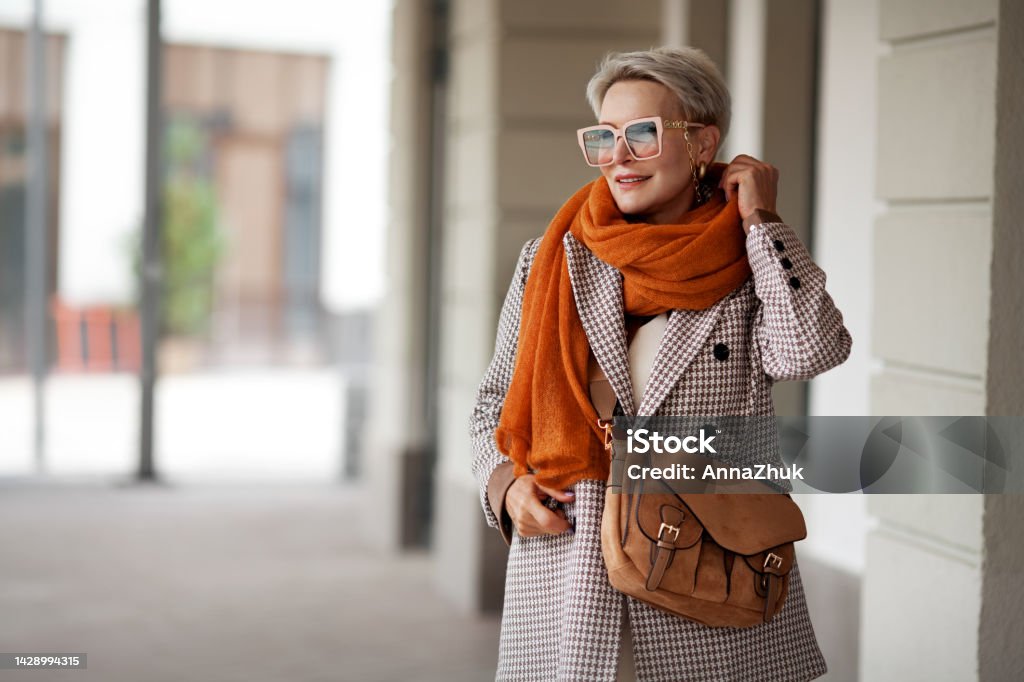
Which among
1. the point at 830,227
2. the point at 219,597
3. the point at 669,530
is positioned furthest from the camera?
the point at 219,597

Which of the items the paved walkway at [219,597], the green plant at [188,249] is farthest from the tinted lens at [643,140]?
the green plant at [188,249]

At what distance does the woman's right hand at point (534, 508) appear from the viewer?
1988mm

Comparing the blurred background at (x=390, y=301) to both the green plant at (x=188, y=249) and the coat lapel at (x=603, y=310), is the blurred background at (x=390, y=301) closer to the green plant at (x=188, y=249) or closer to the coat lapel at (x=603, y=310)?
the green plant at (x=188, y=249)

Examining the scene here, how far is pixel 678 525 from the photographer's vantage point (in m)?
1.84

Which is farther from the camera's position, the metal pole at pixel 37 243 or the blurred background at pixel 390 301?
the metal pole at pixel 37 243

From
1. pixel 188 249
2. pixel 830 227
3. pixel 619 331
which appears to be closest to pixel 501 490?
pixel 619 331

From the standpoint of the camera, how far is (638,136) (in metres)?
1.92

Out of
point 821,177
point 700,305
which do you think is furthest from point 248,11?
point 700,305

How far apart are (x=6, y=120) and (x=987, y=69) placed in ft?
24.7

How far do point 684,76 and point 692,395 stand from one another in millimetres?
511

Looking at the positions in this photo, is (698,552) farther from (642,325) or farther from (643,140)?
(643,140)

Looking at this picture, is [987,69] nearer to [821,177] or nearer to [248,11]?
[821,177]

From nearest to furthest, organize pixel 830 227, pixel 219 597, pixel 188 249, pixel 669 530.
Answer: pixel 669 530 < pixel 830 227 < pixel 219 597 < pixel 188 249

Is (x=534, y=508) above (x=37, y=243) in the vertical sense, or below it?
below
